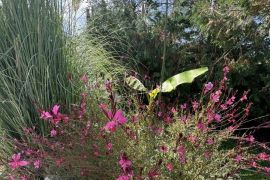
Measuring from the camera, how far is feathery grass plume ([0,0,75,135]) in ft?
10.9

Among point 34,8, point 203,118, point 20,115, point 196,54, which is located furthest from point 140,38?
point 203,118

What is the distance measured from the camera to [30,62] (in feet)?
11.2

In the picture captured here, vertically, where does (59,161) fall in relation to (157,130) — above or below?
below

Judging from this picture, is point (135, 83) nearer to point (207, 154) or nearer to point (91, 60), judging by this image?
point (91, 60)

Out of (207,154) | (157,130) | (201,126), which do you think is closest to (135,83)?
(157,130)

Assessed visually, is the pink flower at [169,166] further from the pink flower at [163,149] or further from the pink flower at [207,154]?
the pink flower at [207,154]

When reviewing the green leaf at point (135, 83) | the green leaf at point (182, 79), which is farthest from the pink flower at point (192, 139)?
the green leaf at point (135, 83)

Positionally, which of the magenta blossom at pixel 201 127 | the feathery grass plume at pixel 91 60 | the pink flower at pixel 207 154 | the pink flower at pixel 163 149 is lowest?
the pink flower at pixel 207 154

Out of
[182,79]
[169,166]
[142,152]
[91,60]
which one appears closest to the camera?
[169,166]

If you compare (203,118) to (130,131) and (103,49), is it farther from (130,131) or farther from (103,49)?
(103,49)

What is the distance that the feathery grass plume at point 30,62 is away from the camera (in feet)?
10.9

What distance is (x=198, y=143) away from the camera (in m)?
2.40

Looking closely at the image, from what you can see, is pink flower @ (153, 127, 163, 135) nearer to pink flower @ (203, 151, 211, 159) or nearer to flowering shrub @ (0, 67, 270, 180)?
flowering shrub @ (0, 67, 270, 180)

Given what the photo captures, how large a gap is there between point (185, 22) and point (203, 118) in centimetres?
561
